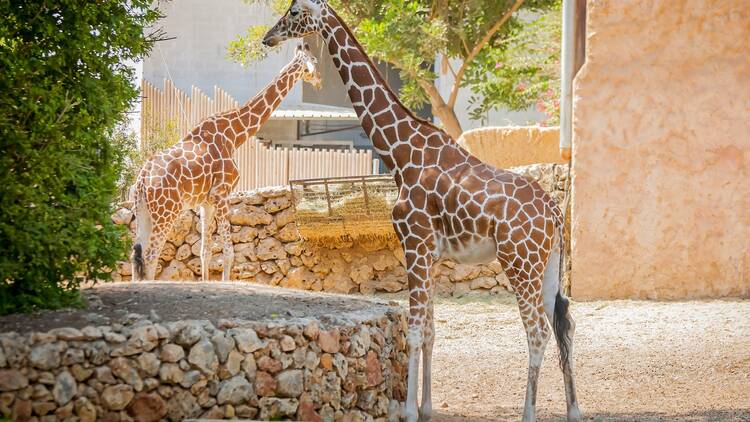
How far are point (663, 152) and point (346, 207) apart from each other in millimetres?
3931

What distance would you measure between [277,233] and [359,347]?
6.69 metres

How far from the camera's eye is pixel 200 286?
7512 mm

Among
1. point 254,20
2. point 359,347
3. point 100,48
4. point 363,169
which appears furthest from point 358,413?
point 254,20

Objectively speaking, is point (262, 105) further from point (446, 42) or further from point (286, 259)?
point (446, 42)

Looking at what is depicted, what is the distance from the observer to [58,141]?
6062mm

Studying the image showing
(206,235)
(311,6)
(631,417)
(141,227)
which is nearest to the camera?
(631,417)

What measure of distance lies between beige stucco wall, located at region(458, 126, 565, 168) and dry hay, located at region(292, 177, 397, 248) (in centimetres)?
218

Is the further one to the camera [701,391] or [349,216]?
[349,216]

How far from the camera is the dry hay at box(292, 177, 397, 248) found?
12.1 metres

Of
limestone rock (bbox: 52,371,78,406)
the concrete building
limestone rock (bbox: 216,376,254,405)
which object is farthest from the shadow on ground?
the concrete building

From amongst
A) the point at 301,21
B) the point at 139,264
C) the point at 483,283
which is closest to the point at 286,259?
the point at 483,283

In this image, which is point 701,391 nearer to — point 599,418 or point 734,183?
point 599,418

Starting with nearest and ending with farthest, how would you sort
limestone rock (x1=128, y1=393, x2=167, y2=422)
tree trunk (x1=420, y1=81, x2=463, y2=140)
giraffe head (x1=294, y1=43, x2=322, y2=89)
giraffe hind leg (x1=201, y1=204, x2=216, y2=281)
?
limestone rock (x1=128, y1=393, x2=167, y2=422), giraffe hind leg (x1=201, y1=204, x2=216, y2=281), giraffe head (x1=294, y1=43, x2=322, y2=89), tree trunk (x1=420, y1=81, x2=463, y2=140)

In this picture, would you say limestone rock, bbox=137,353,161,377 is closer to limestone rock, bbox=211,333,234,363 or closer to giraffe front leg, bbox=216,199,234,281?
limestone rock, bbox=211,333,234,363
